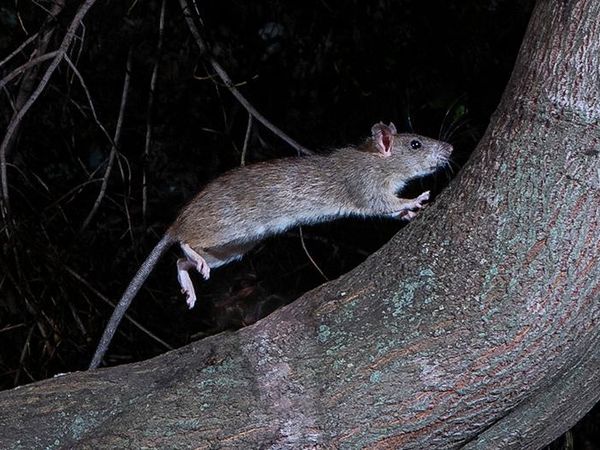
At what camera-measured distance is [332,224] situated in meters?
4.45

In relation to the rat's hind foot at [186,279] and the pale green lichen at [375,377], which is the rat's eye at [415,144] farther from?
the pale green lichen at [375,377]

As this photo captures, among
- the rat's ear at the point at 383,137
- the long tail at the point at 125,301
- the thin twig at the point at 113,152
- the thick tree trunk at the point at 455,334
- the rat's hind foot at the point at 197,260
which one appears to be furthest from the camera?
the thin twig at the point at 113,152

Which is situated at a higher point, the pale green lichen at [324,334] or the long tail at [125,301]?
the pale green lichen at [324,334]

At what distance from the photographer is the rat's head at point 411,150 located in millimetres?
3594

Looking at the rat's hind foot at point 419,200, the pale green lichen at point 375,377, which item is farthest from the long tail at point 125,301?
the pale green lichen at point 375,377

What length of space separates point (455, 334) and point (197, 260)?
3.85 ft

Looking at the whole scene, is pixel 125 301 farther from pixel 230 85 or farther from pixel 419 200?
pixel 419 200

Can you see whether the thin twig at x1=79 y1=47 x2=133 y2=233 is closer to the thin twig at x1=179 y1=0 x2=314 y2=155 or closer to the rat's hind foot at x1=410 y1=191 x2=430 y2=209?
the thin twig at x1=179 y1=0 x2=314 y2=155

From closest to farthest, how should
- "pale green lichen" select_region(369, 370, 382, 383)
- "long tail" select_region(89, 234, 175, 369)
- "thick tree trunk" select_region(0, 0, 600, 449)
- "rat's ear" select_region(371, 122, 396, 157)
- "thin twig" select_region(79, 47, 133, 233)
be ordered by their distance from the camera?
"thick tree trunk" select_region(0, 0, 600, 449) → "pale green lichen" select_region(369, 370, 382, 383) → "long tail" select_region(89, 234, 175, 369) → "rat's ear" select_region(371, 122, 396, 157) → "thin twig" select_region(79, 47, 133, 233)

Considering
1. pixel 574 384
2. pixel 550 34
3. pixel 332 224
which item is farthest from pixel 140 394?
pixel 332 224

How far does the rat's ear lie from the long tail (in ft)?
2.47

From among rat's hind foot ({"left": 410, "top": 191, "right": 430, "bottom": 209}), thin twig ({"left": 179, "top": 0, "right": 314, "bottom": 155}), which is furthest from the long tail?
rat's hind foot ({"left": 410, "top": 191, "right": 430, "bottom": 209})

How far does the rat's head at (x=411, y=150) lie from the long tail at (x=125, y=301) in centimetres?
77

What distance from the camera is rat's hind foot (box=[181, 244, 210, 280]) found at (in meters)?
3.25
